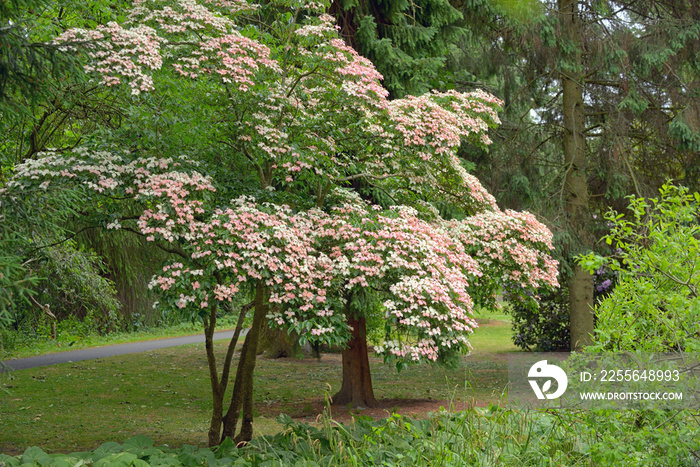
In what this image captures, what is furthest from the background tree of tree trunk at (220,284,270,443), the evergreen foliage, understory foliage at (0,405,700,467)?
understory foliage at (0,405,700,467)

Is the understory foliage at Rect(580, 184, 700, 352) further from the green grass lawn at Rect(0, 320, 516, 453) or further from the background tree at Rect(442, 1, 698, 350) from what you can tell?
the background tree at Rect(442, 1, 698, 350)

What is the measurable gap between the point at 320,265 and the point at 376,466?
7.29 ft

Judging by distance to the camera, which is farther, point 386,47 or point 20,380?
point 20,380

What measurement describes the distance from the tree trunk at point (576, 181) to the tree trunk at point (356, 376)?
415 cm

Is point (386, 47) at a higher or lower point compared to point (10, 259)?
higher

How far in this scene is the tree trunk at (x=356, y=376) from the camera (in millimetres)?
9609

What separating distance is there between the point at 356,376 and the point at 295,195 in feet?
12.4

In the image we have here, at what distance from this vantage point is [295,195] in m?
7.30

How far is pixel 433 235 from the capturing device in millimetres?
6418

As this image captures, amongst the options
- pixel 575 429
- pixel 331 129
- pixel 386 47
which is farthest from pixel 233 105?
pixel 575 429

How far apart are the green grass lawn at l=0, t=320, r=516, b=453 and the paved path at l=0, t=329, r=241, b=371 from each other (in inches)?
36.5

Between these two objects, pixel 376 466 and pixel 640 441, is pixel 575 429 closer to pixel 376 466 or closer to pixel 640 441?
pixel 640 441

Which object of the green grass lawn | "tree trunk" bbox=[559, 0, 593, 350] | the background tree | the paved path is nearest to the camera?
the green grass lawn

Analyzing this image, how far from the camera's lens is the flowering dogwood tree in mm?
5535
